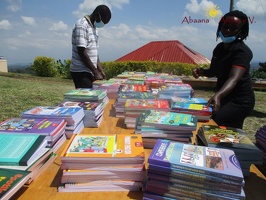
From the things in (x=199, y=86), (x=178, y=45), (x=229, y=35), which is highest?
(x=178, y=45)

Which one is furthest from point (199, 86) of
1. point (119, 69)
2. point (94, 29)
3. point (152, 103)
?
point (152, 103)

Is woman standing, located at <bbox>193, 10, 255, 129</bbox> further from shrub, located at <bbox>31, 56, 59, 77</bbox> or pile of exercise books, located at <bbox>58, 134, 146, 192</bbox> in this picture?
shrub, located at <bbox>31, 56, 59, 77</bbox>

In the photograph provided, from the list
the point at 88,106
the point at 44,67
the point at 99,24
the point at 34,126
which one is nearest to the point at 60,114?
the point at 34,126

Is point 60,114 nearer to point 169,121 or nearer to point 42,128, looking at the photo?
point 42,128

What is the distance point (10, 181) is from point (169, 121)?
0.87 meters

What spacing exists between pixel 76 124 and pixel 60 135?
17 centimetres

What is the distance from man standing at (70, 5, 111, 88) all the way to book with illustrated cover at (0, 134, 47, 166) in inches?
65.1

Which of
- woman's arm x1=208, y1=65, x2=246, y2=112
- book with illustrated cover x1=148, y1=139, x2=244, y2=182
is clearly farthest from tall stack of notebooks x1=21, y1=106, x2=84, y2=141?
woman's arm x1=208, y1=65, x2=246, y2=112

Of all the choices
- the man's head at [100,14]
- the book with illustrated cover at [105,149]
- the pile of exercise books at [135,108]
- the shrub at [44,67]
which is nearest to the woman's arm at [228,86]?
the pile of exercise books at [135,108]

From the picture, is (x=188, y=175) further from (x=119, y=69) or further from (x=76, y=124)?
(x=119, y=69)

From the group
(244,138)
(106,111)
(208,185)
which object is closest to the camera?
(208,185)

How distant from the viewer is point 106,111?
2.24m

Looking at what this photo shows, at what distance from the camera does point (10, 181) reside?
904 mm

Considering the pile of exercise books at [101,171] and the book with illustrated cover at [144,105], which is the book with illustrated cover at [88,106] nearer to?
the book with illustrated cover at [144,105]
